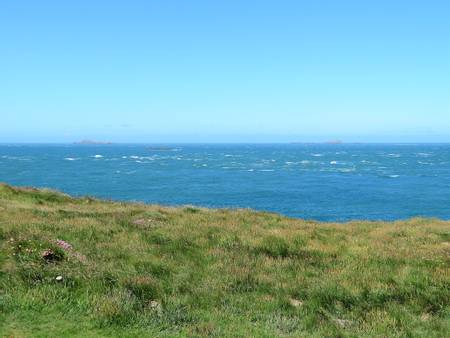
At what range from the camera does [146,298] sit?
422 inches

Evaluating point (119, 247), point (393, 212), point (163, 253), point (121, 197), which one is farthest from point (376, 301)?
point (121, 197)

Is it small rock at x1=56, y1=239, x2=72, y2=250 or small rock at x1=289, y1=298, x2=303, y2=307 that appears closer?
small rock at x1=289, y1=298, x2=303, y2=307

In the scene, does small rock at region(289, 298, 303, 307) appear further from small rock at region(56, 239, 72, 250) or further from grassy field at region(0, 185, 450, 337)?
small rock at region(56, 239, 72, 250)

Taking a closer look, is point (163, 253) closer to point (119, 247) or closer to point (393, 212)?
point (119, 247)

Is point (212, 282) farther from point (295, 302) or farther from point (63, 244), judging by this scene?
point (63, 244)

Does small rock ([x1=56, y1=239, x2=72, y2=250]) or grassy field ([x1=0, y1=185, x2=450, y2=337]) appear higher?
small rock ([x1=56, y1=239, x2=72, y2=250])

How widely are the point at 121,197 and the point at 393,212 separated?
121 feet

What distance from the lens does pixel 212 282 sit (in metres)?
11.7

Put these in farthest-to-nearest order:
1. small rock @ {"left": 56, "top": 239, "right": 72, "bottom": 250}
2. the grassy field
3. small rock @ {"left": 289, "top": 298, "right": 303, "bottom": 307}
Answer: small rock @ {"left": 56, "top": 239, "right": 72, "bottom": 250} → small rock @ {"left": 289, "top": 298, "right": 303, "bottom": 307} → the grassy field

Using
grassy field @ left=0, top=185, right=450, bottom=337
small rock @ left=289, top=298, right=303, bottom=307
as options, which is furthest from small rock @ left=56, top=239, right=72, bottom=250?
small rock @ left=289, top=298, right=303, bottom=307

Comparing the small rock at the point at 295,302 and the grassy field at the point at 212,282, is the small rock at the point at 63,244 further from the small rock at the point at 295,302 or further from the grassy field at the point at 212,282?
the small rock at the point at 295,302

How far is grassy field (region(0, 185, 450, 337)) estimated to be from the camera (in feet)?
29.9

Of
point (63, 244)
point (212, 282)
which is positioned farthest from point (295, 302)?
point (63, 244)

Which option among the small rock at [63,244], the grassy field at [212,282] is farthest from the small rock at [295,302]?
the small rock at [63,244]
